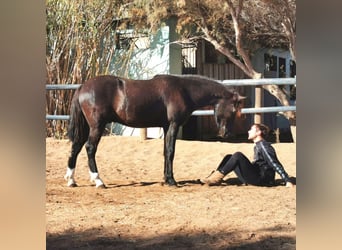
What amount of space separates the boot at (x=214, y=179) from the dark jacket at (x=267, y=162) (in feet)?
1.10

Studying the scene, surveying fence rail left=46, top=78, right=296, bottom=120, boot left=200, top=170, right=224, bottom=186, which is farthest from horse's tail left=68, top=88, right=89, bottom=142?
boot left=200, top=170, right=224, bottom=186

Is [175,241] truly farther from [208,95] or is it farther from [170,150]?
[208,95]

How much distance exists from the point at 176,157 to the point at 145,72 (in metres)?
0.97

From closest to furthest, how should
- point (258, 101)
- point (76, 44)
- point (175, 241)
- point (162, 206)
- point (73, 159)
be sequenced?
point (175, 241), point (162, 206), point (73, 159), point (258, 101), point (76, 44)

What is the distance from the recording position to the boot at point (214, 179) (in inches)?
181

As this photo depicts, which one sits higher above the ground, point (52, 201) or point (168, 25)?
point (168, 25)

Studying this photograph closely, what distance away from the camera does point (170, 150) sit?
4.56 metres

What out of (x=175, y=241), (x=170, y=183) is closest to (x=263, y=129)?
(x=170, y=183)

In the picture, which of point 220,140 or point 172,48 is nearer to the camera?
point 220,140

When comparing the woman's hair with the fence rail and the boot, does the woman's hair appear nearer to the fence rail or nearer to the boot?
the fence rail

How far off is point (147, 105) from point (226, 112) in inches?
27.9

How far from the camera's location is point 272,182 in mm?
4465
